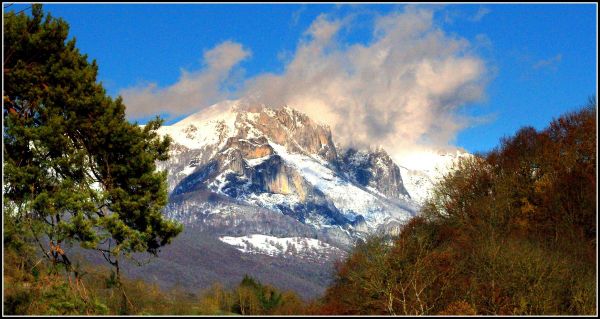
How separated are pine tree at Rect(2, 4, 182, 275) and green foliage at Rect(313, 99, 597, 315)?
53.4 feet

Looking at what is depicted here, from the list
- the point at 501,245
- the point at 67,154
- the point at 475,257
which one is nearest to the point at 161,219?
the point at 67,154

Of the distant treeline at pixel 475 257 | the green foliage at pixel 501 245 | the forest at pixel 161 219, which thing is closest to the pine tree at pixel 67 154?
the forest at pixel 161 219

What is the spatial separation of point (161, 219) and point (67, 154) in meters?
4.97

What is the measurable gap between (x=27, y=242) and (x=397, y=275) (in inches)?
983

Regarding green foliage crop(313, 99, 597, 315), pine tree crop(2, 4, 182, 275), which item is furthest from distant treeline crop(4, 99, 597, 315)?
pine tree crop(2, 4, 182, 275)

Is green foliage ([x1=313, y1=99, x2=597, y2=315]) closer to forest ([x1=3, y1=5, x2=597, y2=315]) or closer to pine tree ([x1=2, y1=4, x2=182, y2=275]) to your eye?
forest ([x1=3, y1=5, x2=597, y2=315])

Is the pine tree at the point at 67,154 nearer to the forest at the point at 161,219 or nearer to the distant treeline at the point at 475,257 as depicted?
the forest at the point at 161,219

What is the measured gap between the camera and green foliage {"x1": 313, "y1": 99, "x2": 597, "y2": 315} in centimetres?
3669

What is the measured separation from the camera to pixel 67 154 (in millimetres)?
26891

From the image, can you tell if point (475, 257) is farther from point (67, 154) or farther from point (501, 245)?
point (67, 154)

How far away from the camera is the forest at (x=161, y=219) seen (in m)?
26.0

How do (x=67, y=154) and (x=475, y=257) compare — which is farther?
(x=475, y=257)

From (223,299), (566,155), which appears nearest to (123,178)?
(566,155)

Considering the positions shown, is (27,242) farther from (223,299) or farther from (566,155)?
(223,299)
